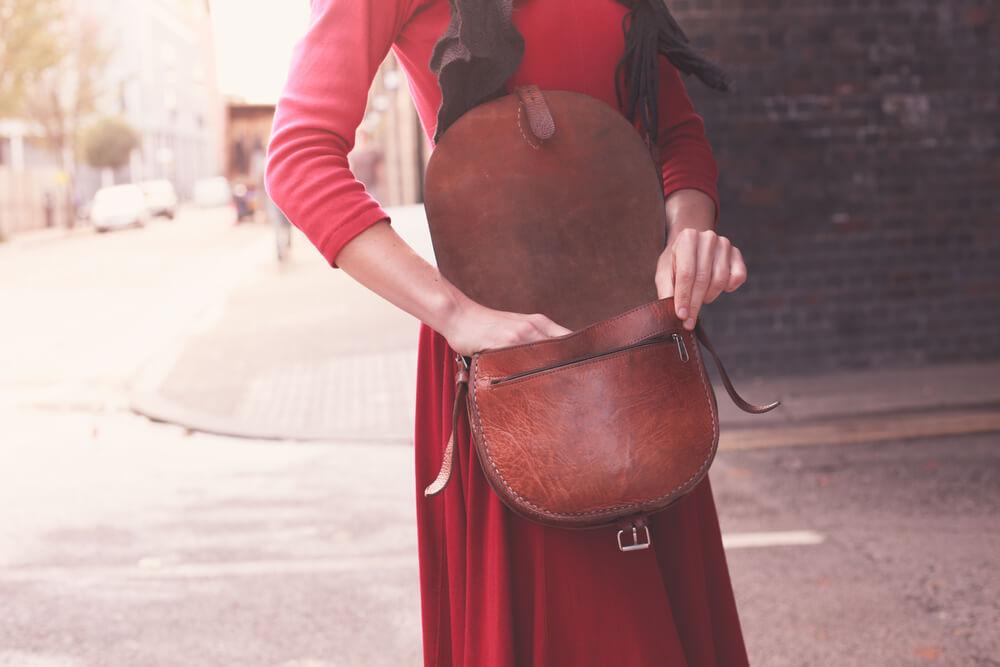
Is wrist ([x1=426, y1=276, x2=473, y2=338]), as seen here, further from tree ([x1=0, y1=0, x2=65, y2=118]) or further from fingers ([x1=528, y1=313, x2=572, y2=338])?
tree ([x1=0, y1=0, x2=65, y2=118])

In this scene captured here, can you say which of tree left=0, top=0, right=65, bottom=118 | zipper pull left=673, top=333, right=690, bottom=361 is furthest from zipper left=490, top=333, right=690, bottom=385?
tree left=0, top=0, right=65, bottom=118

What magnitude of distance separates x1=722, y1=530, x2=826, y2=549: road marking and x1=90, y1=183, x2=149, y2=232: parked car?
4168 centimetres

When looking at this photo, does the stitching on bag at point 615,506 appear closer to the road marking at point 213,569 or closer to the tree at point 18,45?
the road marking at point 213,569

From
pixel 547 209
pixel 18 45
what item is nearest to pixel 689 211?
pixel 547 209

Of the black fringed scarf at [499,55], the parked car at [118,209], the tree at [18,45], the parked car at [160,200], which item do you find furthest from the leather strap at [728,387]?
the parked car at [160,200]

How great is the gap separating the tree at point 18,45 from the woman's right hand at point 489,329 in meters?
38.1

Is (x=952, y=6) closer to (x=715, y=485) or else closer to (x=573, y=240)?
(x=715, y=485)

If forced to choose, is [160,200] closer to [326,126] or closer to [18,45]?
[18,45]

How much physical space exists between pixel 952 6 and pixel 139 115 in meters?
77.3

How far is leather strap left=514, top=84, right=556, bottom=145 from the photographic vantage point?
1421mm

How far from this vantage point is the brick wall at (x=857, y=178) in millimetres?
7668

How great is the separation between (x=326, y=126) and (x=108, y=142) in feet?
206

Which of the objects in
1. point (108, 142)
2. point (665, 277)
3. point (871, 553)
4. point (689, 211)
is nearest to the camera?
point (665, 277)

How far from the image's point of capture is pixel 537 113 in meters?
1.43
